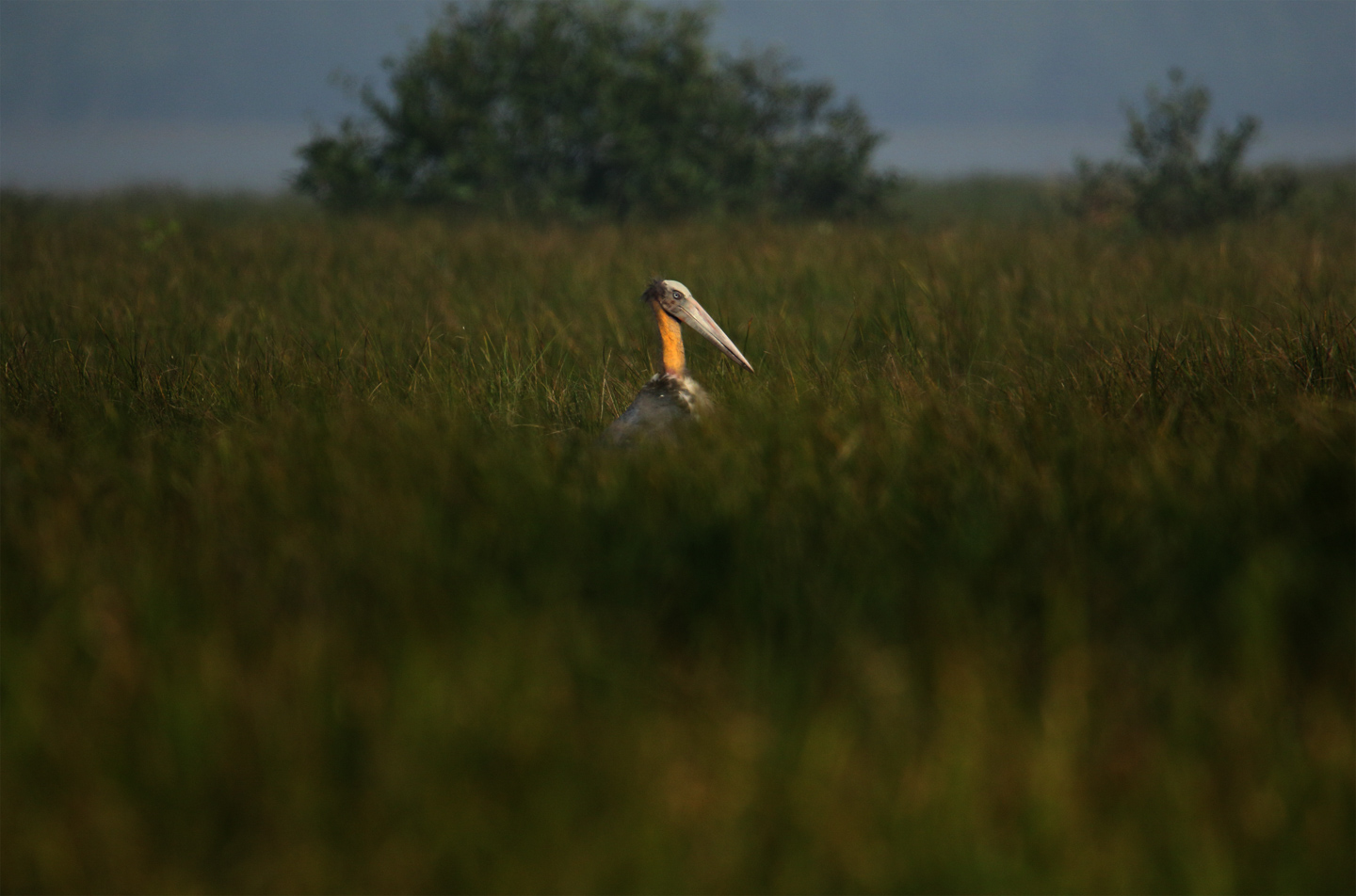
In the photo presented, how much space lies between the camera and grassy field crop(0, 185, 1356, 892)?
1858mm

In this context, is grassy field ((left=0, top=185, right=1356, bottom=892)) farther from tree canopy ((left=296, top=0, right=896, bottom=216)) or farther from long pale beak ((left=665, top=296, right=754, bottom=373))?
tree canopy ((left=296, top=0, right=896, bottom=216))

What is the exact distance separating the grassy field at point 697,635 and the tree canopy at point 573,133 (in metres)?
10.6

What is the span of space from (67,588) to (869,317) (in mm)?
4250

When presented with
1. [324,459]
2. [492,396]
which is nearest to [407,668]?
[324,459]

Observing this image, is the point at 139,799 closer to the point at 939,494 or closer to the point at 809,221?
the point at 939,494

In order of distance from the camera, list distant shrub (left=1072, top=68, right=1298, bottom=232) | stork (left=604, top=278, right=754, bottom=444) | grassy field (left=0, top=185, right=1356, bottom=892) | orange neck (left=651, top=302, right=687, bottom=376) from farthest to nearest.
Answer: distant shrub (left=1072, top=68, right=1298, bottom=232) → orange neck (left=651, top=302, right=687, bottom=376) → stork (left=604, top=278, right=754, bottom=444) → grassy field (left=0, top=185, right=1356, bottom=892)

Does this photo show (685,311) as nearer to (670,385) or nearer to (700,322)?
(700,322)

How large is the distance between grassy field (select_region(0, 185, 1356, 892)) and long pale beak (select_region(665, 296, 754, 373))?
15 centimetres

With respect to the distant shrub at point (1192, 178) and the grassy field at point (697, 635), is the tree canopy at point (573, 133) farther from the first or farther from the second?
the grassy field at point (697, 635)

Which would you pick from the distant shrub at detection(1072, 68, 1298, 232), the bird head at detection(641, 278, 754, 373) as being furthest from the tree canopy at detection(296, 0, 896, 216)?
the bird head at detection(641, 278, 754, 373)

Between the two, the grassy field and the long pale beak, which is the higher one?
the long pale beak

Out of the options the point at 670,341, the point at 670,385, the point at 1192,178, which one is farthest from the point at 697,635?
the point at 1192,178

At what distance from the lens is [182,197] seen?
70.2 ft

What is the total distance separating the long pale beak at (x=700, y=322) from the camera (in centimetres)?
448
